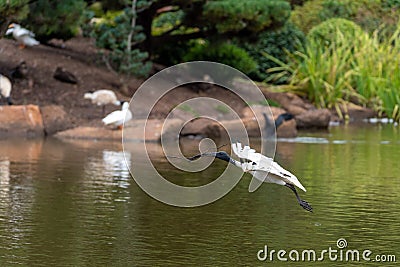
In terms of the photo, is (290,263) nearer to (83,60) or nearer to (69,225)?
(69,225)

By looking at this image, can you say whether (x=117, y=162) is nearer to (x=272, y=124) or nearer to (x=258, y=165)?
(x=272, y=124)

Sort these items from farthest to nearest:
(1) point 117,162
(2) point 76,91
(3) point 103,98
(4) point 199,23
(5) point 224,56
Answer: (5) point 224,56
(4) point 199,23
(2) point 76,91
(3) point 103,98
(1) point 117,162

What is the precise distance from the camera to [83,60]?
65.9 ft

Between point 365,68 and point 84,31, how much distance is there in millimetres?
8025

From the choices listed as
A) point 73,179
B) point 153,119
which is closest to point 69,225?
point 73,179

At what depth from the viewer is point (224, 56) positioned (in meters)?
21.3

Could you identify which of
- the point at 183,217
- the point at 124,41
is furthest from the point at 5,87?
the point at 183,217

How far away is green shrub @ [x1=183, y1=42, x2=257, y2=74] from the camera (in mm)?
21078

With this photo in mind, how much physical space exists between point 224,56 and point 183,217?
1317 centimetres

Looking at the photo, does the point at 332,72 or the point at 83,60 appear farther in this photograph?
the point at 332,72

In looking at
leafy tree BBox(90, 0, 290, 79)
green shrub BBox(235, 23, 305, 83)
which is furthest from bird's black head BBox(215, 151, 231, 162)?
green shrub BBox(235, 23, 305, 83)

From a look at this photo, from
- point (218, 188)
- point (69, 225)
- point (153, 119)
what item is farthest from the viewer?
point (153, 119)
